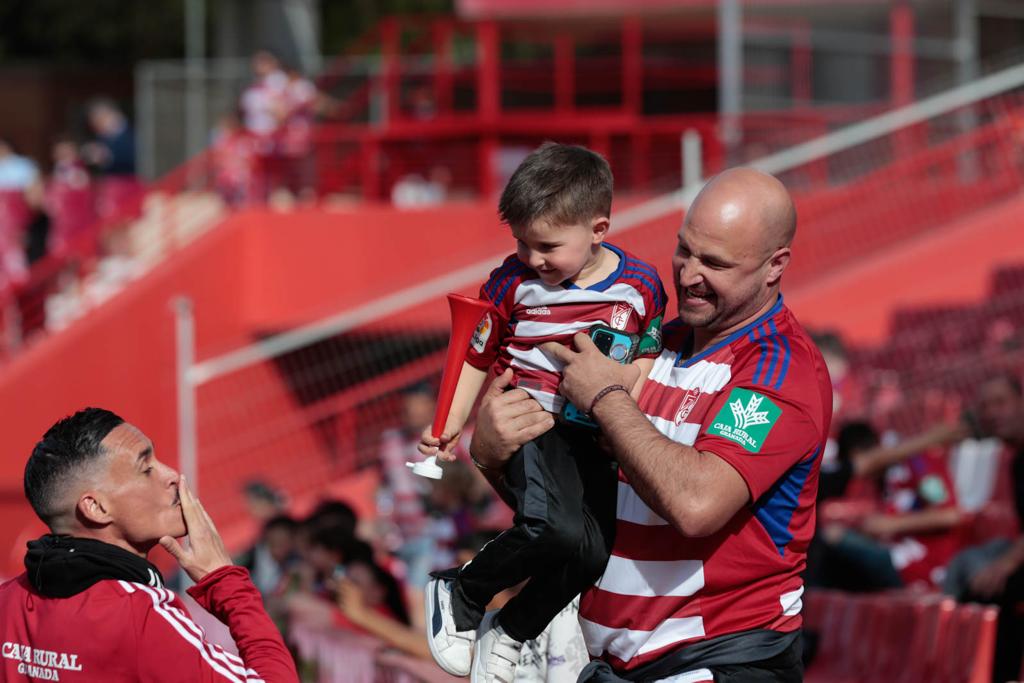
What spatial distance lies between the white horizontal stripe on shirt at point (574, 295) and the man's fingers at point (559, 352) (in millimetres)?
131

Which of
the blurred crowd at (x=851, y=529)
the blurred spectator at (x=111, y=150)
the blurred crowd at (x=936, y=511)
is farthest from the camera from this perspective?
the blurred spectator at (x=111, y=150)

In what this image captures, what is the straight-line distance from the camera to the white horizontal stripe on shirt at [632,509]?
3880 millimetres

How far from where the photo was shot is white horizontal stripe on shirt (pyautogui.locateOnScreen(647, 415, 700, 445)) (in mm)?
3869

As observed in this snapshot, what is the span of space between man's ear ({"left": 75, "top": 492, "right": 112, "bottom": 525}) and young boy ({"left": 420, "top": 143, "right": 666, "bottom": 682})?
0.86m

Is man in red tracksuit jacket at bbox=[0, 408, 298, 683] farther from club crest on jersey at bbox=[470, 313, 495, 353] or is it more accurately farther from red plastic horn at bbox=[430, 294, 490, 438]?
club crest on jersey at bbox=[470, 313, 495, 353]

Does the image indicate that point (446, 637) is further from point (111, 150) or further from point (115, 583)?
point (111, 150)

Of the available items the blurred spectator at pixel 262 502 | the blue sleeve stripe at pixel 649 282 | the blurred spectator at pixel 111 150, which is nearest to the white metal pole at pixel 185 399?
the blurred spectator at pixel 262 502

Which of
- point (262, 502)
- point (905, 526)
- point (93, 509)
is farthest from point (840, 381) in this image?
point (93, 509)

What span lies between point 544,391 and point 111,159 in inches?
603

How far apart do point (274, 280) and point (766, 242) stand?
39.6 feet

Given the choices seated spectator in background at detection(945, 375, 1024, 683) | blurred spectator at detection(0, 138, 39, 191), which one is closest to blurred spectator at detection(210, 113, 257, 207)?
blurred spectator at detection(0, 138, 39, 191)

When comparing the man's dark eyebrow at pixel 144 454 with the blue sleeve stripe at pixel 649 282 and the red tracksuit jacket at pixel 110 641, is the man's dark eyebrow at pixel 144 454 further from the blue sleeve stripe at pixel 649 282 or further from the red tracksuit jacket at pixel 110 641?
the blue sleeve stripe at pixel 649 282

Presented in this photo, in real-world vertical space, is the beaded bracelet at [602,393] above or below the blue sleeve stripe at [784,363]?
below

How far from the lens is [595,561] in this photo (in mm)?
3938
